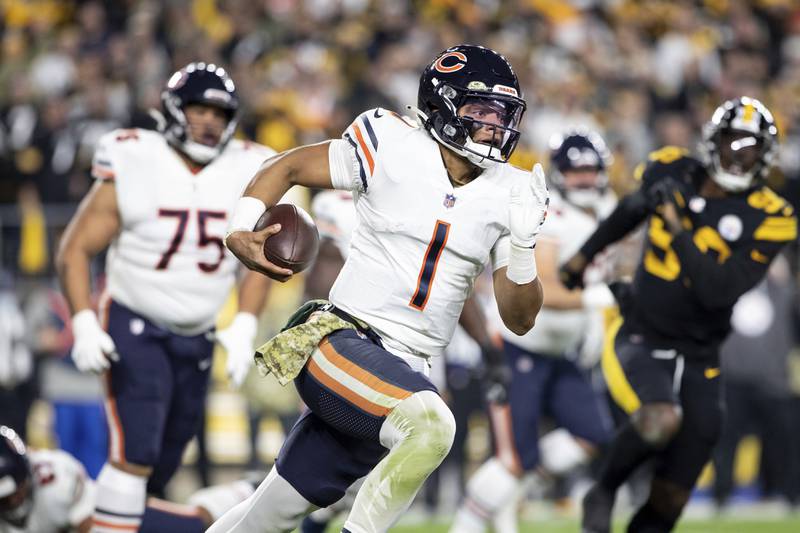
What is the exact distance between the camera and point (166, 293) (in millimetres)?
5312

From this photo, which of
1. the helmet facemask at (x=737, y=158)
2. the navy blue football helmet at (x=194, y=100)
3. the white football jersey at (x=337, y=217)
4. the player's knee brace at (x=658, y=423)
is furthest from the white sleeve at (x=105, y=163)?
the helmet facemask at (x=737, y=158)

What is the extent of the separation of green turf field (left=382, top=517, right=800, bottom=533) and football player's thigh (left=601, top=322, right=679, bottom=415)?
2201 millimetres

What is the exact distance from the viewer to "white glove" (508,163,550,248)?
384cm

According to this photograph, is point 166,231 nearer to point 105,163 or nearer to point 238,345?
point 105,163

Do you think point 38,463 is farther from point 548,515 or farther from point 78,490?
point 548,515

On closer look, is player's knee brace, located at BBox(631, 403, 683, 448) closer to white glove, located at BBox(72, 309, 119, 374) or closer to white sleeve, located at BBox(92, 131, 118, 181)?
white glove, located at BBox(72, 309, 119, 374)

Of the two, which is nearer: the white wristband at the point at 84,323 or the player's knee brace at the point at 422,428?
the player's knee brace at the point at 422,428

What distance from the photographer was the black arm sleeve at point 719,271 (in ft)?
16.9

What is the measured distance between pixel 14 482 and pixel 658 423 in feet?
8.31

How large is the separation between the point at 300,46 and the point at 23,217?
10.3ft

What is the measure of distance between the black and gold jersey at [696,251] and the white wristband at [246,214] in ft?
5.82

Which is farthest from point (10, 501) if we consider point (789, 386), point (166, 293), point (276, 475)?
point (789, 386)

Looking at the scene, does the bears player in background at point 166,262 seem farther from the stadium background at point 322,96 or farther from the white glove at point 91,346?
the stadium background at point 322,96

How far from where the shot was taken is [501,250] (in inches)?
162
